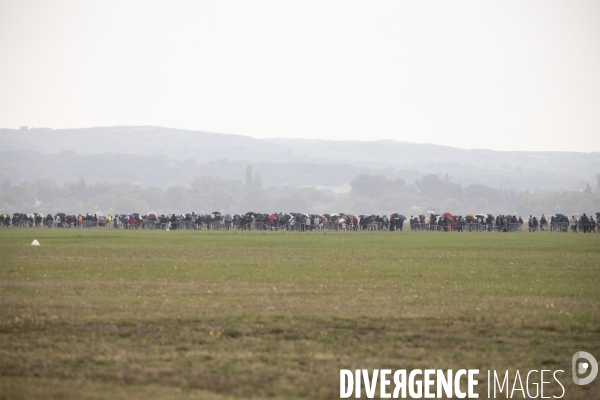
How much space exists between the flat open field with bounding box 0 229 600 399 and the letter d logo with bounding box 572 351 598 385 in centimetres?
12

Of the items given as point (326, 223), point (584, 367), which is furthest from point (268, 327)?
point (326, 223)

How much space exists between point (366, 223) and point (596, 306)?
203ft

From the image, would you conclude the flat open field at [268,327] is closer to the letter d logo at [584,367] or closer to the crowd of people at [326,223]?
the letter d logo at [584,367]

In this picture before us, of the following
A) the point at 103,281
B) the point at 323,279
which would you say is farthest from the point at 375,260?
the point at 103,281

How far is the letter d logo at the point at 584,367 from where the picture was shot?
11070 millimetres

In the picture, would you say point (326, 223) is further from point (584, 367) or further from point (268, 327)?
point (584, 367)

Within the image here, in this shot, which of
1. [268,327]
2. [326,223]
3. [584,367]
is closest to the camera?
[584,367]

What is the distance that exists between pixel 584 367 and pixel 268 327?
5079 mm

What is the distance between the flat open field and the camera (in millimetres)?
10883

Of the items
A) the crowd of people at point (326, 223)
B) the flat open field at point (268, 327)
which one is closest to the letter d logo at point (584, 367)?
the flat open field at point (268, 327)

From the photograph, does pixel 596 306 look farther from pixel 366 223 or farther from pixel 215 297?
pixel 366 223

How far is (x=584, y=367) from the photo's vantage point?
11633 mm

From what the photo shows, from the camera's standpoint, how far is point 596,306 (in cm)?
1691

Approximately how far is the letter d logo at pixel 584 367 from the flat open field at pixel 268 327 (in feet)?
0.40
